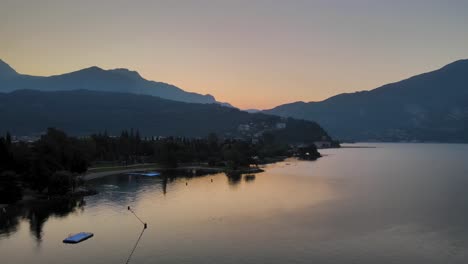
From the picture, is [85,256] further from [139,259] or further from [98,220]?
[98,220]

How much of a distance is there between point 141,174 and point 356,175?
182ft

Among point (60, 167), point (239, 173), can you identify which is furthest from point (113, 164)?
point (60, 167)

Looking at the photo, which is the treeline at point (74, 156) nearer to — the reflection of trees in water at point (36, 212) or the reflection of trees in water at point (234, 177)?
the reflection of trees in water at point (36, 212)

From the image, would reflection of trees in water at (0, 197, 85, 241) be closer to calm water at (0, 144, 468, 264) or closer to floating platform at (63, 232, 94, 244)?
calm water at (0, 144, 468, 264)

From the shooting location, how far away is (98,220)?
5375 cm

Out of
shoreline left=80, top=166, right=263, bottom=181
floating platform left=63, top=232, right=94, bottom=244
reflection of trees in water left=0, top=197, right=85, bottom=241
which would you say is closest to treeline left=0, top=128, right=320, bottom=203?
shoreline left=80, top=166, right=263, bottom=181

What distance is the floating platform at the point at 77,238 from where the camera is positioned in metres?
43.9

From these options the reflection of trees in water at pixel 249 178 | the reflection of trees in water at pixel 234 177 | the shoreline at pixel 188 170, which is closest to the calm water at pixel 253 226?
the reflection of trees in water at pixel 234 177

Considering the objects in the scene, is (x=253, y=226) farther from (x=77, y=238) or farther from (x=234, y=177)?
(x=234, y=177)

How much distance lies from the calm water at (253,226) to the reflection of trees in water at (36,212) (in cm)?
20

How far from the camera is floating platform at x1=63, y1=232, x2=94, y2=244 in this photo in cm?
4394

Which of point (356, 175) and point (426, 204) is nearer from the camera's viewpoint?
point (426, 204)

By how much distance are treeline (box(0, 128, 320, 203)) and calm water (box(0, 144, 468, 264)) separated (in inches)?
244

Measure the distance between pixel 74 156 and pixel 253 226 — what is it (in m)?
43.4
